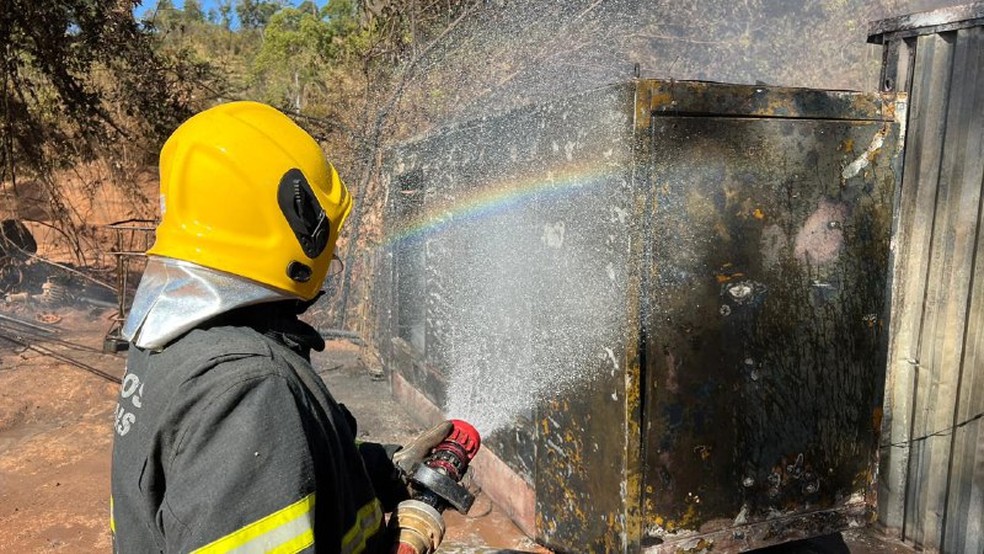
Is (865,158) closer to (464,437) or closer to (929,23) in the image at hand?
(929,23)

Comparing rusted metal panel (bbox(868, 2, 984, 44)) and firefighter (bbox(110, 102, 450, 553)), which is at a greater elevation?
rusted metal panel (bbox(868, 2, 984, 44))

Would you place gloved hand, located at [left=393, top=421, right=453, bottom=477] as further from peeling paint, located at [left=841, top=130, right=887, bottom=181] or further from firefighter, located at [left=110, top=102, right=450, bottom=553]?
peeling paint, located at [left=841, top=130, right=887, bottom=181]

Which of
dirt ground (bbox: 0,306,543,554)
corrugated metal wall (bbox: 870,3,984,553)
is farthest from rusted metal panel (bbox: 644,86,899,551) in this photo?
dirt ground (bbox: 0,306,543,554)

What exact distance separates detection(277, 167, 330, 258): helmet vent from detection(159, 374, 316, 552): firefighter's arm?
0.32 metres

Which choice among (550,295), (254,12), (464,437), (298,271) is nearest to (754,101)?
(550,295)

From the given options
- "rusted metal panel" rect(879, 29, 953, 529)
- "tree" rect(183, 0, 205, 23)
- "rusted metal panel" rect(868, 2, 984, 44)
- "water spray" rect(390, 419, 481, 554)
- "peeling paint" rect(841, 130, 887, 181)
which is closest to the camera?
"water spray" rect(390, 419, 481, 554)

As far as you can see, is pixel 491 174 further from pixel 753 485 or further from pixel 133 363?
pixel 133 363

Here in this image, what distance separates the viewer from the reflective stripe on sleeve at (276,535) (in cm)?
113

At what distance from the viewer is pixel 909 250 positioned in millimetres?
3406

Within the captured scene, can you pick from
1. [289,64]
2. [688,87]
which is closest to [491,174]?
[688,87]

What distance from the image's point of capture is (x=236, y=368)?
1.22m

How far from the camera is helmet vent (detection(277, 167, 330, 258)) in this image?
4.51 ft

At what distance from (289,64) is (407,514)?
1783 cm

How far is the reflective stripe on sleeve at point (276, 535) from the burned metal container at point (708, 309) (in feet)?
4.82
